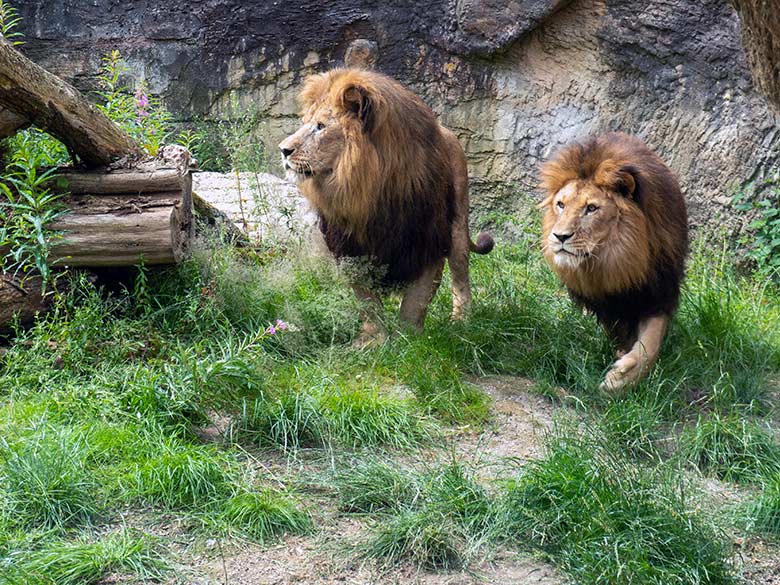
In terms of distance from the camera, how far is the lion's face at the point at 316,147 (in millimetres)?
6066

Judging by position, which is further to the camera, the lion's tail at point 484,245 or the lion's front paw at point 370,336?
the lion's tail at point 484,245

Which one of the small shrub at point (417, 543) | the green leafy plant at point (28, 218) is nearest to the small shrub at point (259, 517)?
the small shrub at point (417, 543)

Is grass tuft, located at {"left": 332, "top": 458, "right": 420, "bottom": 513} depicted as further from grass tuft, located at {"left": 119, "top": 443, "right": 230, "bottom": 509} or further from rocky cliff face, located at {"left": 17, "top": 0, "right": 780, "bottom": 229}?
rocky cliff face, located at {"left": 17, "top": 0, "right": 780, "bottom": 229}

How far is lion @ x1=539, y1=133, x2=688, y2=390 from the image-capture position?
Answer: 5695 millimetres

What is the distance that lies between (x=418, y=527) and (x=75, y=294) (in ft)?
9.58

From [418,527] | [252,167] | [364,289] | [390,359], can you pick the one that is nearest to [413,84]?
[252,167]

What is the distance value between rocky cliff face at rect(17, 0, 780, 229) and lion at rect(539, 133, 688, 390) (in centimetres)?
233

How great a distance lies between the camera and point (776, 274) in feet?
26.1

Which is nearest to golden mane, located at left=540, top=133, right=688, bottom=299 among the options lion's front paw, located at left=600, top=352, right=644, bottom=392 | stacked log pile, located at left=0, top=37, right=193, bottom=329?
lion's front paw, located at left=600, top=352, right=644, bottom=392

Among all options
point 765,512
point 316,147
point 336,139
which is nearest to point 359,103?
point 336,139

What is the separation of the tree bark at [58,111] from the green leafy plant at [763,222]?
4.75 meters

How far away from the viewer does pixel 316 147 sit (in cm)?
609

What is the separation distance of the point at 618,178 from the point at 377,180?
145 centimetres

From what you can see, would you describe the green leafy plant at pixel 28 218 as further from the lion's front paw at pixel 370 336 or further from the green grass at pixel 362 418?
the lion's front paw at pixel 370 336
